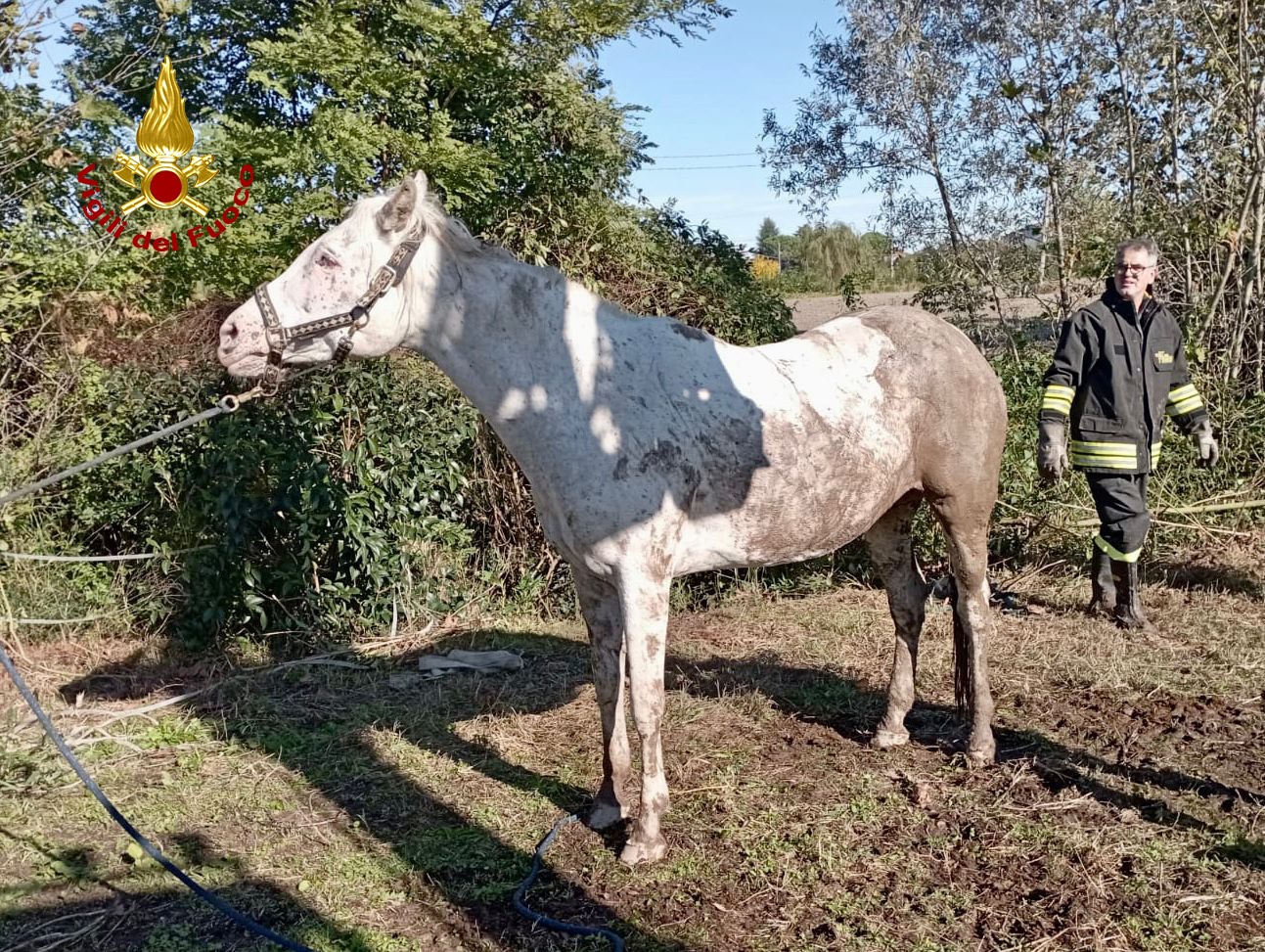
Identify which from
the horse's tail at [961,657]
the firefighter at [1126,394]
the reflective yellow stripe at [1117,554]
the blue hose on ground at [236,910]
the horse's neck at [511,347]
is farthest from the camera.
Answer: the reflective yellow stripe at [1117,554]

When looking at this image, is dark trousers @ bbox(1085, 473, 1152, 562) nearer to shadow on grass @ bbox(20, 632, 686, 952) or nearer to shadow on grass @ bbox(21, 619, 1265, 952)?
shadow on grass @ bbox(21, 619, 1265, 952)

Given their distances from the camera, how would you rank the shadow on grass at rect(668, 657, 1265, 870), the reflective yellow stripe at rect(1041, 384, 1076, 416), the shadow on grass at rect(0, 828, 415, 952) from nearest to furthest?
the shadow on grass at rect(0, 828, 415, 952) < the shadow on grass at rect(668, 657, 1265, 870) < the reflective yellow stripe at rect(1041, 384, 1076, 416)

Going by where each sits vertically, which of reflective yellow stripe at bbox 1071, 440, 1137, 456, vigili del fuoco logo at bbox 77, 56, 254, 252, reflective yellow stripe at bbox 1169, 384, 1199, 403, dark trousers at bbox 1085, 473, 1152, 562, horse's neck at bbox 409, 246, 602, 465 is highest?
vigili del fuoco logo at bbox 77, 56, 254, 252

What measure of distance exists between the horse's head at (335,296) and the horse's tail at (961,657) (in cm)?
286

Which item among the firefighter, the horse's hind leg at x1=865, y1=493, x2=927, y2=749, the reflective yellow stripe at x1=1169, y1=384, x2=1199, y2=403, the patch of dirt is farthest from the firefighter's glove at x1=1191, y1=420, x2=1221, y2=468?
the horse's hind leg at x1=865, y1=493, x2=927, y2=749

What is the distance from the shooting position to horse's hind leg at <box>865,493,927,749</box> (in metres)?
4.47

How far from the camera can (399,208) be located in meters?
3.25

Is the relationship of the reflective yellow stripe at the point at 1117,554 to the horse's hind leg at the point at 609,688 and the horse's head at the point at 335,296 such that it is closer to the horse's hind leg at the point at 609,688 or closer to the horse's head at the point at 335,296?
the horse's hind leg at the point at 609,688

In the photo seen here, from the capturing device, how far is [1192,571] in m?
6.91

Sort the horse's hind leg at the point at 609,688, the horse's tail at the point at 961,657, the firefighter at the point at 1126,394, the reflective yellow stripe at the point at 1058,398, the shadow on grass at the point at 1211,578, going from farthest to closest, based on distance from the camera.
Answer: the shadow on grass at the point at 1211,578 < the firefighter at the point at 1126,394 < the reflective yellow stripe at the point at 1058,398 < the horse's tail at the point at 961,657 < the horse's hind leg at the point at 609,688

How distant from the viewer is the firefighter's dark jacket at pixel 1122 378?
5.69m

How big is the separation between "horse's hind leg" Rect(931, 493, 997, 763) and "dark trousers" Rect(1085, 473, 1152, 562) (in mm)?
2051

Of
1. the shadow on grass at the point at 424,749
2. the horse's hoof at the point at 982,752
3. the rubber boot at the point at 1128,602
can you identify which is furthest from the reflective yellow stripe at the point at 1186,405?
the shadow on grass at the point at 424,749

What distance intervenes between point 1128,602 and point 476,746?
4.20 meters
